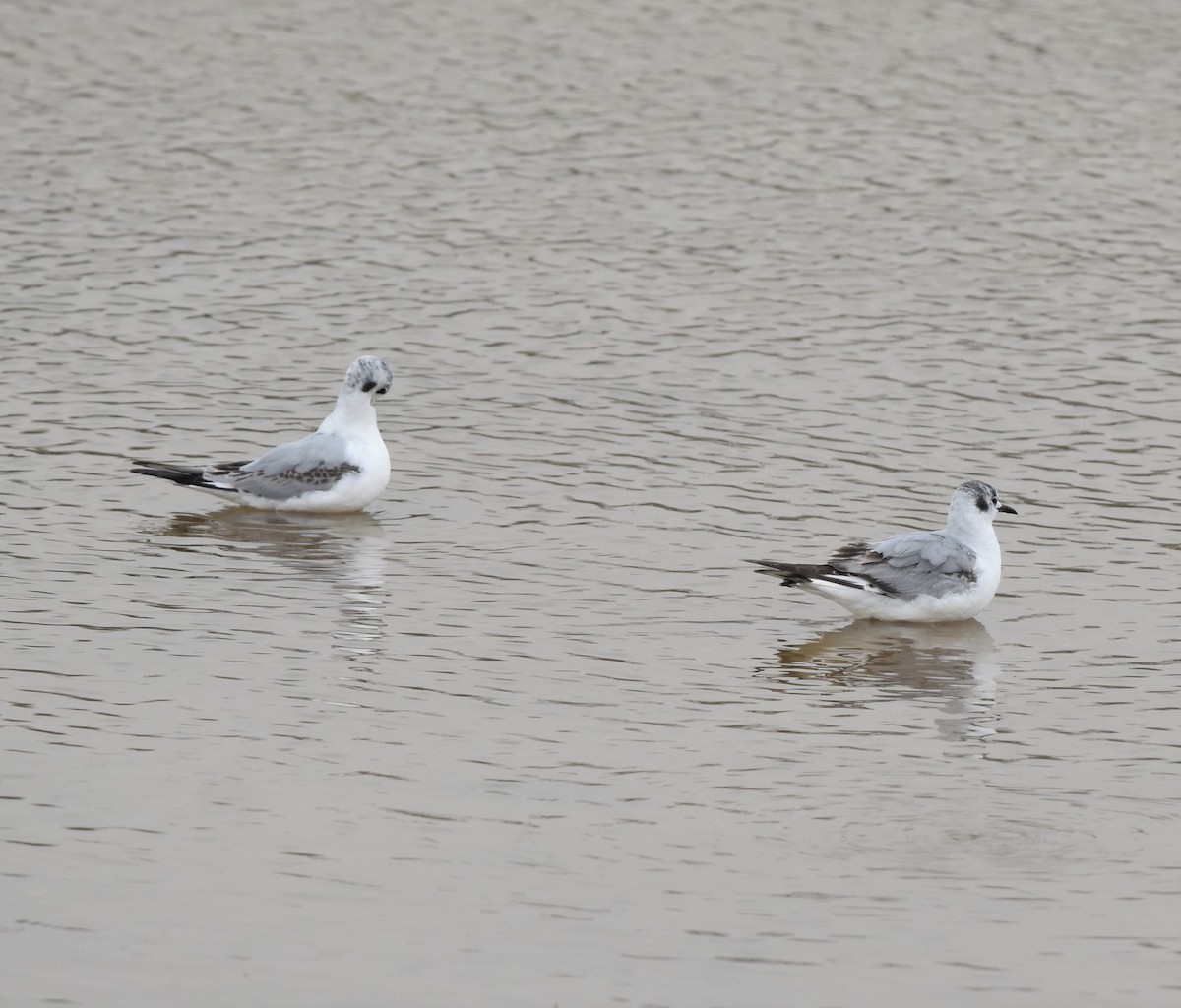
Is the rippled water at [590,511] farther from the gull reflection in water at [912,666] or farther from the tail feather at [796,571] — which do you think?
the tail feather at [796,571]

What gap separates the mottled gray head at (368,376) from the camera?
16.1 meters

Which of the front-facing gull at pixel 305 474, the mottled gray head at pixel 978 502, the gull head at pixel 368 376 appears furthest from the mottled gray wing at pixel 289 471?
the mottled gray head at pixel 978 502

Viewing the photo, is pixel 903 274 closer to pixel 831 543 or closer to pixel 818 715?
pixel 831 543

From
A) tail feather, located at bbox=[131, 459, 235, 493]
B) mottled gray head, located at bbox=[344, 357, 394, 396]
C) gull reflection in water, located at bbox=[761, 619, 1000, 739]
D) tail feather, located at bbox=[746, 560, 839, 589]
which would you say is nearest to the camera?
gull reflection in water, located at bbox=[761, 619, 1000, 739]

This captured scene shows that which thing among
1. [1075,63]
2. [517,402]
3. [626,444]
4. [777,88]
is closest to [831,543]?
[626,444]

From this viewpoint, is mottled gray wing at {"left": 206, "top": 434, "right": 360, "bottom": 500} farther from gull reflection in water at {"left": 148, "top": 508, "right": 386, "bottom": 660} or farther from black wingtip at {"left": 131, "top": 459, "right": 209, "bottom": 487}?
gull reflection in water at {"left": 148, "top": 508, "right": 386, "bottom": 660}

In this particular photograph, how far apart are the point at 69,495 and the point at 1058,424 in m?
7.76

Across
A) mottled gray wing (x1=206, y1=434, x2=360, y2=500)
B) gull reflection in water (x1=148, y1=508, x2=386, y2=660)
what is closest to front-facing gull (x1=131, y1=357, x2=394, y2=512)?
mottled gray wing (x1=206, y1=434, x2=360, y2=500)

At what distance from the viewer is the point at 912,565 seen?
531 inches

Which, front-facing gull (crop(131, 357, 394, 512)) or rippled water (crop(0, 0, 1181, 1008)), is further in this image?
front-facing gull (crop(131, 357, 394, 512))

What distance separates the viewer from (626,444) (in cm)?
1698

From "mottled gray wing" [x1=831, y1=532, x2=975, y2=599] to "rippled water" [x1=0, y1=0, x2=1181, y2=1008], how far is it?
37 centimetres

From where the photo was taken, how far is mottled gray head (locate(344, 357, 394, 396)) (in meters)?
16.1

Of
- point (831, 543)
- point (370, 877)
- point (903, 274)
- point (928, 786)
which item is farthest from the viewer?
point (903, 274)
